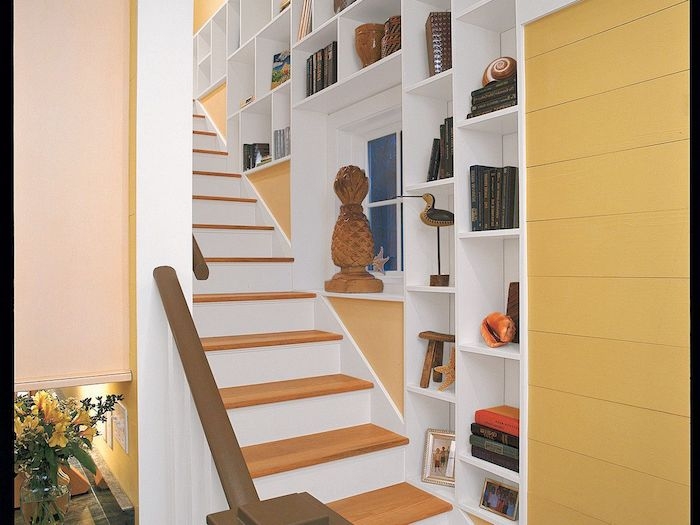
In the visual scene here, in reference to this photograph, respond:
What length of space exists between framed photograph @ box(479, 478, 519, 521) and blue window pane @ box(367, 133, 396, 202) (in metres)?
1.55

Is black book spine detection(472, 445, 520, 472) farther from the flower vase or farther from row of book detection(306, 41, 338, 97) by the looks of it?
row of book detection(306, 41, 338, 97)

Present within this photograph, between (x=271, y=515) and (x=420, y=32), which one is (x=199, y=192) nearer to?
(x=420, y=32)

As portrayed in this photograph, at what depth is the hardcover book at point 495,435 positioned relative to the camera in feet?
7.06

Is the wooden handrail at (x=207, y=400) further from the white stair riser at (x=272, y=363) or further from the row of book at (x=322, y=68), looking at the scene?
the row of book at (x=322, y=68)

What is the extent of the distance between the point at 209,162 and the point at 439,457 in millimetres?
2817

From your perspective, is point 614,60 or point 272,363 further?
point 272,363

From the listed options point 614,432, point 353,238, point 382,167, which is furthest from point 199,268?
point 382,167

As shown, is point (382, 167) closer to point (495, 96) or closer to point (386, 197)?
point (386, 197)

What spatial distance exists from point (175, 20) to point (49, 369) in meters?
1.10

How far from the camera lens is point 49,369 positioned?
5.75 feet

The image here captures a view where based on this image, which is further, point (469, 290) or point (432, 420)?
point (432, 420)

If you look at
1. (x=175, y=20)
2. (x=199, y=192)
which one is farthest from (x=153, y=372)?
(x=199, y=192)

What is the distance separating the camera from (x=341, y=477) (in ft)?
8.17

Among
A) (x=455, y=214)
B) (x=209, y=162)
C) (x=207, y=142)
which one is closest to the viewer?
(x=455, y=214)
